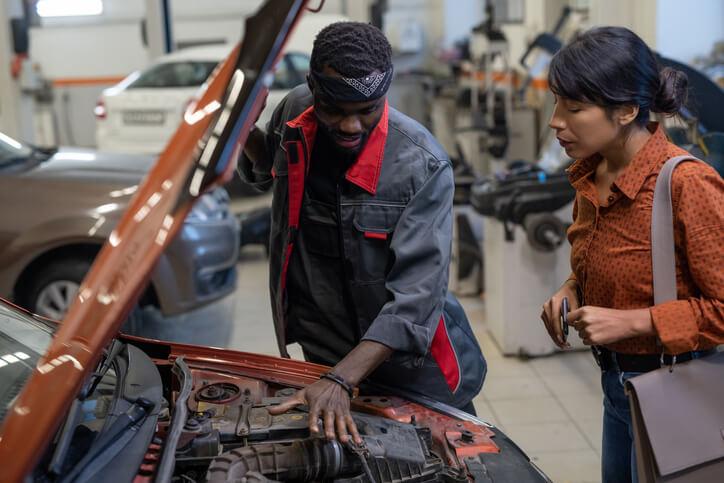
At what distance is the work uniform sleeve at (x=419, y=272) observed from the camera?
1.97m

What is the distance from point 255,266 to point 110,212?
2554mm

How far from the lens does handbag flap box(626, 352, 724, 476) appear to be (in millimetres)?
1731

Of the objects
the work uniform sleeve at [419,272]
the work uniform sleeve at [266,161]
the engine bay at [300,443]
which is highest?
the work uniform sleeve at [266,161]

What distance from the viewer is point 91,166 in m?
4.90

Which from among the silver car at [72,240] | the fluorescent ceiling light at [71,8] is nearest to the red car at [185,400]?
the silver car at [72,240]

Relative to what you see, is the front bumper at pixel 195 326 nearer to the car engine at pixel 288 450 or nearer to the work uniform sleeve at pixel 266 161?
the work uniform sleeve at pixel 266 161

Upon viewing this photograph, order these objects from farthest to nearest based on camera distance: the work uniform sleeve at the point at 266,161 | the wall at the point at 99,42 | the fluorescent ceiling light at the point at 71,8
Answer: the wall at the point at 99,42
the fluorescent ceiling light at the point at 71,8
the work uniform sleeve at the point at 266,161

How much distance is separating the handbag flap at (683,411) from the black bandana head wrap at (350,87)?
86cm

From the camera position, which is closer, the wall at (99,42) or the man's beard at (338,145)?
the man's beard at (338,145)

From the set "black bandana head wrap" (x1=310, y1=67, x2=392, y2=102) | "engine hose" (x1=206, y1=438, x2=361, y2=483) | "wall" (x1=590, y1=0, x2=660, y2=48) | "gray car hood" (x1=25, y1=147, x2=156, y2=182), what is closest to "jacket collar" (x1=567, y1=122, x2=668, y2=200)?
"black bandana head wrap" (x1=310, y1=67, x2=392, y2=102)

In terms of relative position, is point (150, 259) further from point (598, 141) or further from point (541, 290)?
point (541, 290)

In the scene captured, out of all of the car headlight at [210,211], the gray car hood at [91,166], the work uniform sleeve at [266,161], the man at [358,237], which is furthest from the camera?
the car headlight at [210,211]

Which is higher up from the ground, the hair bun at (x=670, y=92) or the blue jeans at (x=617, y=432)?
the hair bun at (x=670, y=92)

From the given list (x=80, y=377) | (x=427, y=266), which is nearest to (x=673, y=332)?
(x=427, y=266)
